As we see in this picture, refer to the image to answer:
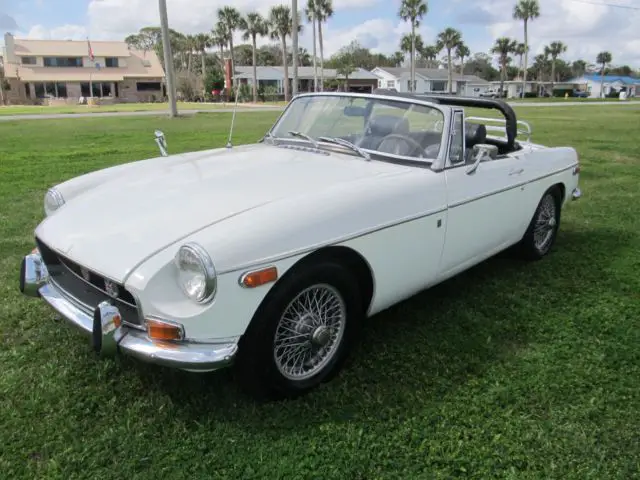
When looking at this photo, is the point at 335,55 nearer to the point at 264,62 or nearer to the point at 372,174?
the point at 264,62

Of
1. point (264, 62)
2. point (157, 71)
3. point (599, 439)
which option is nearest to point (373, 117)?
point (599, 439)

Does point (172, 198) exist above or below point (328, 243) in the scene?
above

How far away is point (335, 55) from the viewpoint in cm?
7900

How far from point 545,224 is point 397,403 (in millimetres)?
2915

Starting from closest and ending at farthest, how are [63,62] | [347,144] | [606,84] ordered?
1. [347,144]
2. [63,62]
3. [606,84]

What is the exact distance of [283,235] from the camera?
2596 millimetres

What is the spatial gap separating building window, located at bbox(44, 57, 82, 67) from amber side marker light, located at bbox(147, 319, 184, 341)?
204 ft

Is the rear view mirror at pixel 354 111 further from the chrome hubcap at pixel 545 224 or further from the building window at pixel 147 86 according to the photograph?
the building window at pixel 147 86

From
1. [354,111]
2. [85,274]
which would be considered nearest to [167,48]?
[354,111]

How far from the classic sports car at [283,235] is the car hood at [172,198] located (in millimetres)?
14

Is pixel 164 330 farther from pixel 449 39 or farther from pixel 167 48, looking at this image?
pixel 449 39

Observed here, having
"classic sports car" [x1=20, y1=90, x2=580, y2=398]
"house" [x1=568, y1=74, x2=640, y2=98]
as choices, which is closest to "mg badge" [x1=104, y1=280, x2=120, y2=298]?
"classic sports car" [x1=20, y1=90, x2=580, y2=398]

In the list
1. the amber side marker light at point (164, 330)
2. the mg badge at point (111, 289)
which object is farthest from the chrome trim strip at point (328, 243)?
the mg badge at point (111, 289)

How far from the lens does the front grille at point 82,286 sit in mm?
2623
